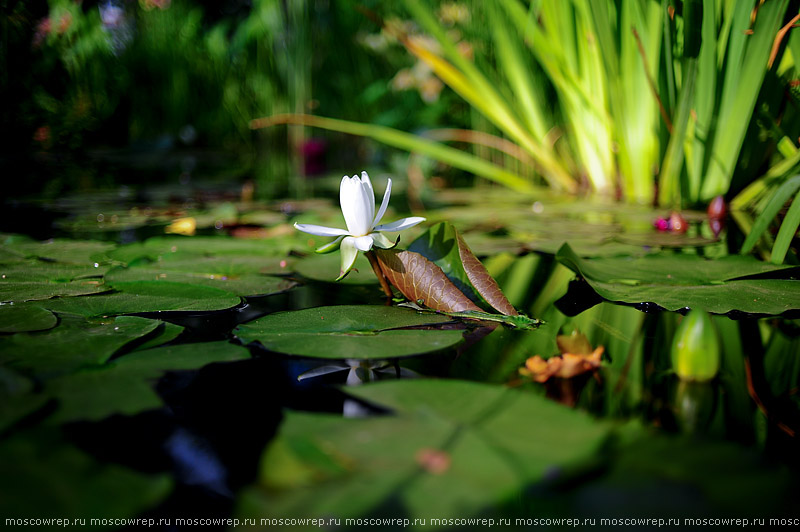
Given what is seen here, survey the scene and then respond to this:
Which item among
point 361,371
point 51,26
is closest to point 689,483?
point 361,371

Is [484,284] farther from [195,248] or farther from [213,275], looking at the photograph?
[195,248]

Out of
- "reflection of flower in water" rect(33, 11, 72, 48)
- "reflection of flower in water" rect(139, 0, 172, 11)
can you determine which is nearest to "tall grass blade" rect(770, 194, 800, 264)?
"reflection of flower in water" rect(33, 11, 72, 48)

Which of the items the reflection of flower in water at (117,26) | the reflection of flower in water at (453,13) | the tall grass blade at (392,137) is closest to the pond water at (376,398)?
the tall grass blade at (392,137)

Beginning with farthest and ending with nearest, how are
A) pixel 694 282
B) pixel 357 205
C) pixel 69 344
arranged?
pixel 694 282 → pixel 357 205 → pixel 69 344

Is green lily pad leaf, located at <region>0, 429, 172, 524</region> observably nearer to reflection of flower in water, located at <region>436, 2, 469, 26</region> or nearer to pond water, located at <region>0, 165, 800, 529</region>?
pond water, located at <region>0, 165, 800, 529</region>

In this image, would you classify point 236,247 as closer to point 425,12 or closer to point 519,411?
point 519,411

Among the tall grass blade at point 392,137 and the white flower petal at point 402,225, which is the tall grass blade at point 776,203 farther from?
the tall grass blade at point 392,137

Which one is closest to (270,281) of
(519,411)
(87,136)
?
(519,411)

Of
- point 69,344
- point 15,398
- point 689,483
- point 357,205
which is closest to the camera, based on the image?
point 689,483

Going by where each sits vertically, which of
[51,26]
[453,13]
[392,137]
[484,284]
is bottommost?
[484,284]
